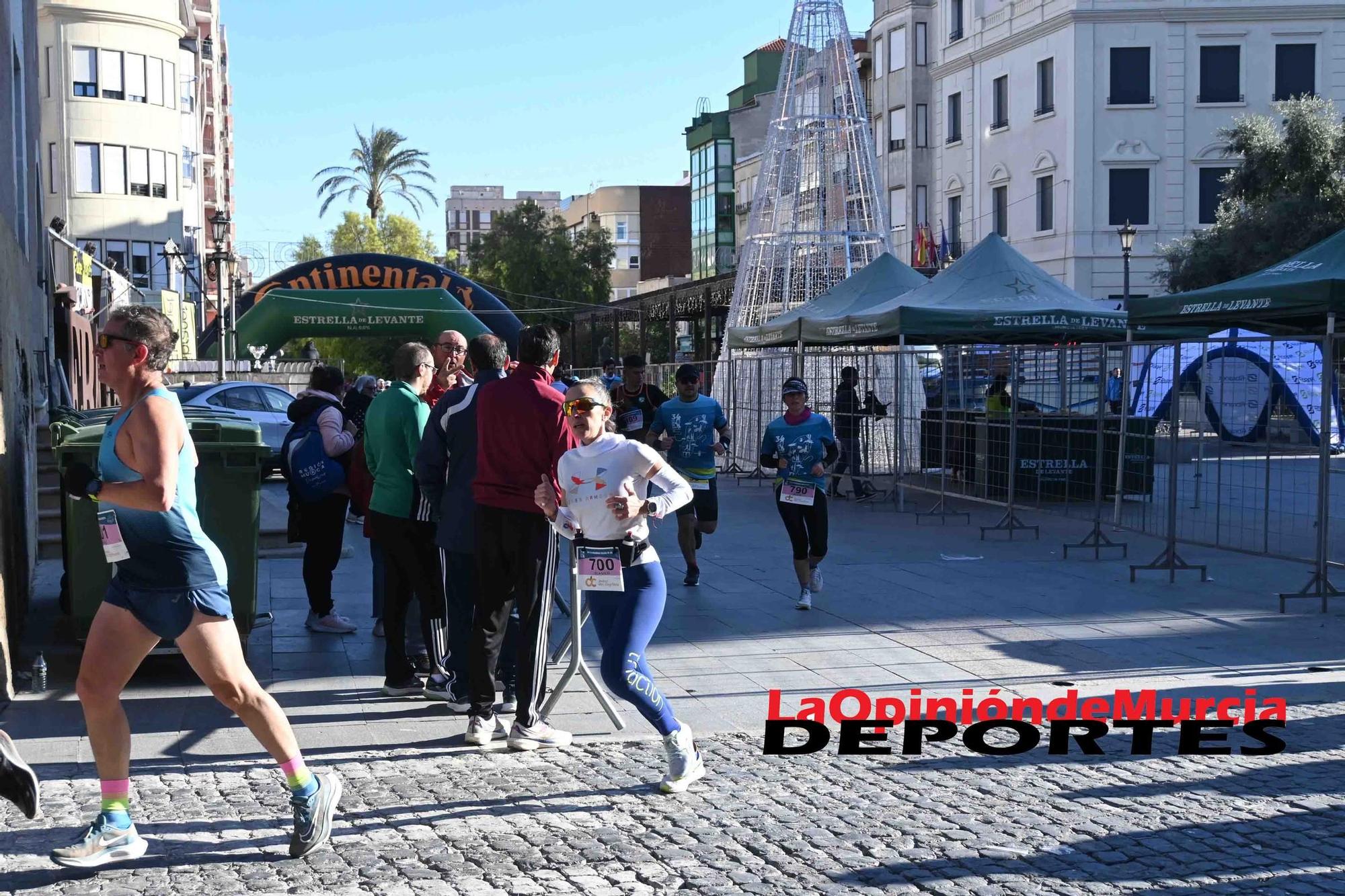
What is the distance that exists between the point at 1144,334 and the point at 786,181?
714 cm

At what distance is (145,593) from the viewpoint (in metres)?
5.02

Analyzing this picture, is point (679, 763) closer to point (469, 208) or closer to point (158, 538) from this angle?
point (158, 538)

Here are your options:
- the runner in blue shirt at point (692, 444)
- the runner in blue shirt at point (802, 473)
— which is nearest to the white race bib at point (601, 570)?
the runner in blue shirt at point (802, 473)

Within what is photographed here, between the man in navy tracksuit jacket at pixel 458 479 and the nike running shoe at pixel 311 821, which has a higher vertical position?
the man in navy tracksuit jacket at pixel 458 479

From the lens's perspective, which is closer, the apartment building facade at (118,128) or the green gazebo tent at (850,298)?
the green gazebo tent at (850,298)

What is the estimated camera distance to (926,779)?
6273 millimetres

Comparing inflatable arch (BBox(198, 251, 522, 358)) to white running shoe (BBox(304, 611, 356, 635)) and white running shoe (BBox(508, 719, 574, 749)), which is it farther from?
white running shoe (BBox(508, 719, 574, 749))

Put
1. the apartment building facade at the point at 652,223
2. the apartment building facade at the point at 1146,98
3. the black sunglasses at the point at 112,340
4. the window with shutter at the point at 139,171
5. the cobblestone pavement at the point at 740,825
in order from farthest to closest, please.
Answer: the apartment building facade at the point at 652,223 < the window with shutter at the point at 139,171 < the apartment building facade at the point at 1146,98 < the black sunglasses at the point at 112,340 < the cobblestone pavement at the point at 740,825

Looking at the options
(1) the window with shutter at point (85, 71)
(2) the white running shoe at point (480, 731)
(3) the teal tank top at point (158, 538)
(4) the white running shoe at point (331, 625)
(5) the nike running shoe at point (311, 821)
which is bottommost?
(4) the white running shoe at point (331, 625)

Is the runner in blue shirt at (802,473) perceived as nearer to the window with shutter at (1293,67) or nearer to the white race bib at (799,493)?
the white race bib at (799,493)

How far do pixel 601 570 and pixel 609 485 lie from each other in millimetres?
351

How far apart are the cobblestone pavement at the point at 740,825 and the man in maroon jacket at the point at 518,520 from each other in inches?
13.2

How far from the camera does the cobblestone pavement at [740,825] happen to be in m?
4.98

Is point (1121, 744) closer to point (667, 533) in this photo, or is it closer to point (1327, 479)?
point (1327, 479)
